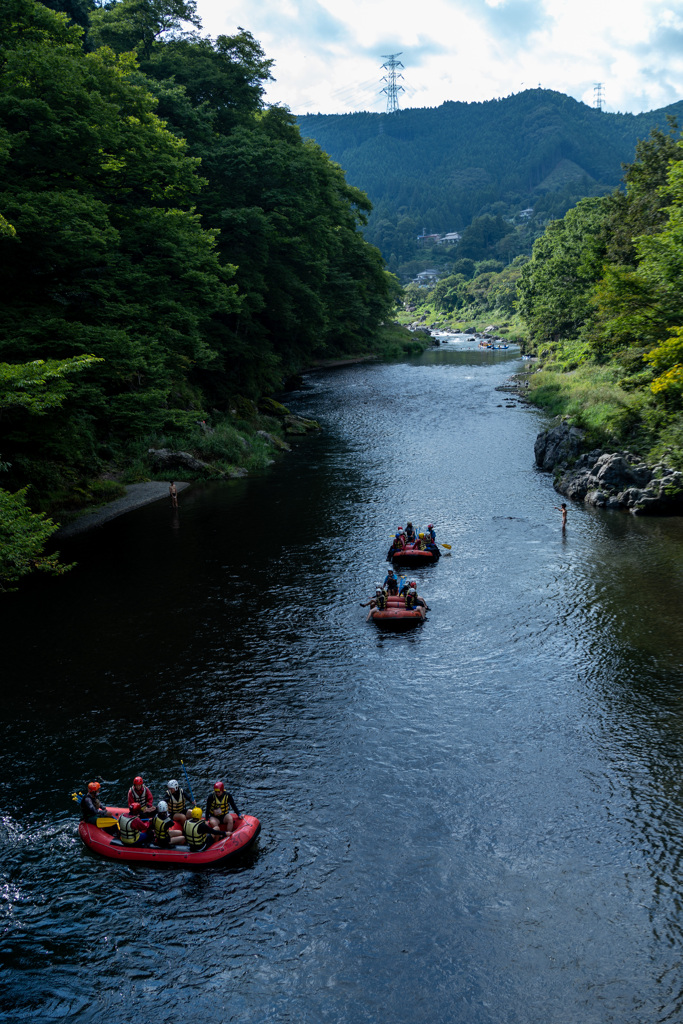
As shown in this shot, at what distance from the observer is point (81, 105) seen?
3531 cm

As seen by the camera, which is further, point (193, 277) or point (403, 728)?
point (193, 277)

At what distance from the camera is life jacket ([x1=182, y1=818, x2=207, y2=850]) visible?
49.9 feet

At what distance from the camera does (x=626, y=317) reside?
40344mm

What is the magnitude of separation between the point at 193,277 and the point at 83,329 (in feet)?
41.4

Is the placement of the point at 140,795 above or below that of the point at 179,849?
above

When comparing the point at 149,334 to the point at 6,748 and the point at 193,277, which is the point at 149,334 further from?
the point at 6,748

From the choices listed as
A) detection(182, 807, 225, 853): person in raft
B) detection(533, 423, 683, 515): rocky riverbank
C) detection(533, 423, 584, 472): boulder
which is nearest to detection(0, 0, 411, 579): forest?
detection(182, 807, 225, 853): person in raft

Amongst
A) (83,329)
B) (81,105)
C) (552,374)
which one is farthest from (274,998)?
(552,374)

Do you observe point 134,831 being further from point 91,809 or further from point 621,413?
point 621,413

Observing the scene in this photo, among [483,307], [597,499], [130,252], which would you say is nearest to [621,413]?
[597,499]

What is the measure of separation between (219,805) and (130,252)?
36006 millimetres

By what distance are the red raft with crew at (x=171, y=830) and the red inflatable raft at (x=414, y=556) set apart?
16515mm

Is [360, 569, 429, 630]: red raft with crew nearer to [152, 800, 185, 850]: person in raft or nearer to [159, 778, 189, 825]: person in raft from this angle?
[159, 778, 189, 825]: person in raft

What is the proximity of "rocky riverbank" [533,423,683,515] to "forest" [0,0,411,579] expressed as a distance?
20.8 metres
